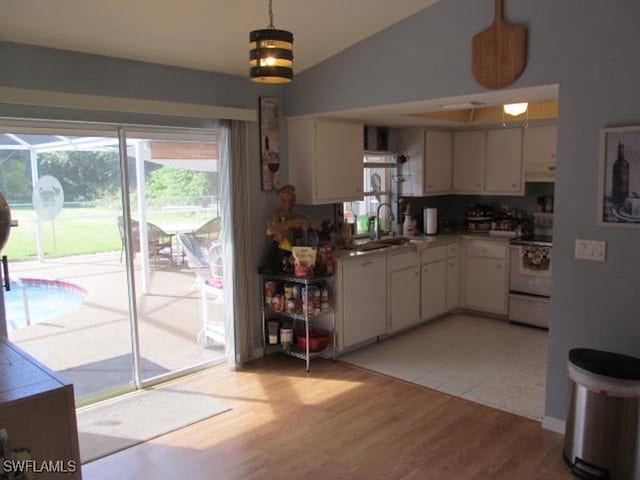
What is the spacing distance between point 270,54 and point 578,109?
1.90m

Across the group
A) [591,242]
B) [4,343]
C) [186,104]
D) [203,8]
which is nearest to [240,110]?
[186,104]

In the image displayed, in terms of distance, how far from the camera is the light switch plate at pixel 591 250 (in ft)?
9.64

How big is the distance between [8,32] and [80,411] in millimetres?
2436

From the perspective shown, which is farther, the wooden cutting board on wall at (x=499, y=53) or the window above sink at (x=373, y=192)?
the window above sink at (x=373, y=192)

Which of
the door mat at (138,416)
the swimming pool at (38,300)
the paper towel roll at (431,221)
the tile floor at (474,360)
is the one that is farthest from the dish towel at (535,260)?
the swimming pool at (38,300)

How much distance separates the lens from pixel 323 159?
4.51 m

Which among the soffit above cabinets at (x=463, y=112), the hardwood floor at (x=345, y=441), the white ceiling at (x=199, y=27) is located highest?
the white ceiling at (x=199, y=27)

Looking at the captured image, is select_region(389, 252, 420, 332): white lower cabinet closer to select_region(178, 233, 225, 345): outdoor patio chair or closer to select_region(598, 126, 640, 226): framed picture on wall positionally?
select_region(178, 233, 225, 345): outdoor patio chair

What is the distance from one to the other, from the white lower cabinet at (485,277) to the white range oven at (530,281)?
10cm

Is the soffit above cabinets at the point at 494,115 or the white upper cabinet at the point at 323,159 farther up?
the soffit above cabinets at the point at 494,115

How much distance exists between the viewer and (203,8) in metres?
3.09

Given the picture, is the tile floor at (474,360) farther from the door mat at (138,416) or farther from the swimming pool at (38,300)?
the swimming pool at (38,300)

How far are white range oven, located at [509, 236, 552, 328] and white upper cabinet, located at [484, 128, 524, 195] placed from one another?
668mm

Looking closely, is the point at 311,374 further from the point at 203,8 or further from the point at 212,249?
the point at 203,8
